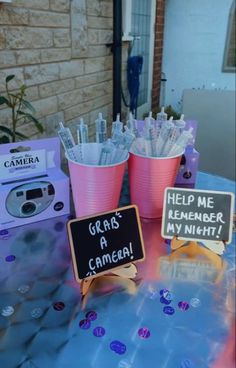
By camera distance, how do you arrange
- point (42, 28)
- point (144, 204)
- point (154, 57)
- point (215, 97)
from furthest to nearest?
point (215, 97), point (154, 57), point (42, 28), point (144, 204)

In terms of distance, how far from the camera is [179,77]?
5.26 feet

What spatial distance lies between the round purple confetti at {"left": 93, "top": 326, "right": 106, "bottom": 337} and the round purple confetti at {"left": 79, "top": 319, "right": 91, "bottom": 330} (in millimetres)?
13

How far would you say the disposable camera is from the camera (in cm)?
79

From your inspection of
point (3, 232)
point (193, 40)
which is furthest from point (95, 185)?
point (193, 40)

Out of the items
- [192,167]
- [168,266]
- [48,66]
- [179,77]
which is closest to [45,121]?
[48,66]

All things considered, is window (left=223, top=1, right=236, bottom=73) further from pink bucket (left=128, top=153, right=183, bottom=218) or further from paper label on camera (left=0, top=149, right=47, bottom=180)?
paper label on camera (left=0, top=149, right=47, bottom=180)

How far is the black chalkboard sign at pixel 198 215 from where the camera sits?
72 cm

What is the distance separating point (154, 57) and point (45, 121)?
0.69 meters

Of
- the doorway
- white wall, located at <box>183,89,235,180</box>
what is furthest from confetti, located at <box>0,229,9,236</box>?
white wall, located at <box>183,89,235,180</box>

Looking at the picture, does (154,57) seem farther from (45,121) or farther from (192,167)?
(192,167)

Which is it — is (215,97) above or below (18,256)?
above

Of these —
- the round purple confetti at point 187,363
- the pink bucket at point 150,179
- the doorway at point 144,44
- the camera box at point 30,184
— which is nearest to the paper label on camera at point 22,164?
the camera box at point 30,184

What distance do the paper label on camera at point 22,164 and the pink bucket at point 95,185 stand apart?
127 mm

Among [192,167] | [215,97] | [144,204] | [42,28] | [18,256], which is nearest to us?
[18,256]
